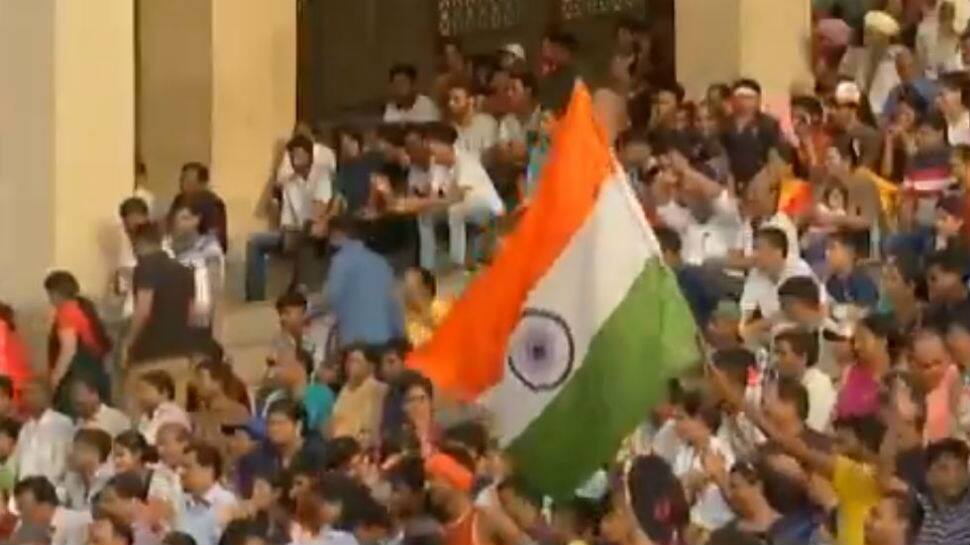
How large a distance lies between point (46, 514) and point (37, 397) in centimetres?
223

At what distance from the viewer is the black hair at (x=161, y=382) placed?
55.7 feet

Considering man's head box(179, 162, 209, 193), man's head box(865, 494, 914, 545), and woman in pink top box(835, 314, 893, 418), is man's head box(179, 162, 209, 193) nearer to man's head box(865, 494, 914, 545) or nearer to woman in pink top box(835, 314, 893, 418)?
woman in pink top box(835, 314, 893, 418)

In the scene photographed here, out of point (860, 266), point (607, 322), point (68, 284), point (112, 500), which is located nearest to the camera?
point (607, 322)

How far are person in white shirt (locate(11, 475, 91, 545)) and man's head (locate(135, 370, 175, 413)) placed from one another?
1.02 metres

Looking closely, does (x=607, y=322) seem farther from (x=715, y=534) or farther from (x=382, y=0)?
(x=382, y=0)

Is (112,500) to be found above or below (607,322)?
below

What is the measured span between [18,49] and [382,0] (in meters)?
7.31

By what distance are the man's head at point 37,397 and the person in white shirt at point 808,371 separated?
4.77m

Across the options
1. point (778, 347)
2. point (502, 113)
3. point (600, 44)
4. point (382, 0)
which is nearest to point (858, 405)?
point (778, 347)

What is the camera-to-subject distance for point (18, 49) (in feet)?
68.1

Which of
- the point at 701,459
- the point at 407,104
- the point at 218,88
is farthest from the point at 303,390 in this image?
the point at 218,88

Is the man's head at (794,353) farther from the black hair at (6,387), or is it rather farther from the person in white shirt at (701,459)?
the black hair at (6,387)

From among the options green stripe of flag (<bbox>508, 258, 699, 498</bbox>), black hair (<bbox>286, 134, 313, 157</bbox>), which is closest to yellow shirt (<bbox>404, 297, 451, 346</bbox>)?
black hair (<bbox>286, 134, 313, 157</bbox>)

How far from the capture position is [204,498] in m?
15.2
